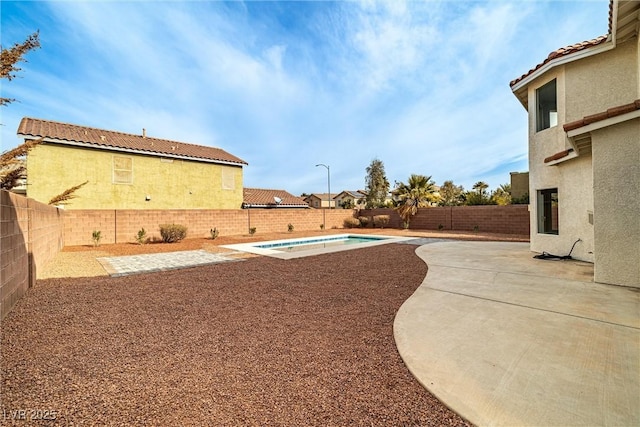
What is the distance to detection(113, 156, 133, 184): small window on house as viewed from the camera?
17.5 meters

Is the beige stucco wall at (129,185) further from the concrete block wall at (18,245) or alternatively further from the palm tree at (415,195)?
the palm tree at (415,195)

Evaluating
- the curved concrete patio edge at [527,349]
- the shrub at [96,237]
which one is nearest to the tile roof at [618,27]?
the curved concrete patio edge at [527,349]

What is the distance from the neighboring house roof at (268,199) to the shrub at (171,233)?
1202 centimetres

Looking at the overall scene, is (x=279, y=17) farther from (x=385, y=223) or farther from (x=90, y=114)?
(x=385, y=223)

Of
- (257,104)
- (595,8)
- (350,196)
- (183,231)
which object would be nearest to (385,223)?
(257,104)

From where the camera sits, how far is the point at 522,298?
4.89 m

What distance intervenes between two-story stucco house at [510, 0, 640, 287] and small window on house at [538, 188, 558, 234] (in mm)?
27

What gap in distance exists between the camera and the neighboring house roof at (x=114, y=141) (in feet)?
51.8

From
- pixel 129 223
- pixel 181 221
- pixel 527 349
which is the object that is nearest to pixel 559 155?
pixel 527 349

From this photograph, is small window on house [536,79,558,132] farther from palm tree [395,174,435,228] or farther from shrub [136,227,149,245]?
shrub [136,227,149,245]

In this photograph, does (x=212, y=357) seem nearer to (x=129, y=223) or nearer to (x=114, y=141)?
(x=129, y=223)

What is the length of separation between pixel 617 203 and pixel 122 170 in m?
22.6

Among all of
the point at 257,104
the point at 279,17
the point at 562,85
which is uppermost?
the point at 279,17

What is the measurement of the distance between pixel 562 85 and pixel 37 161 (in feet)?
79.8
